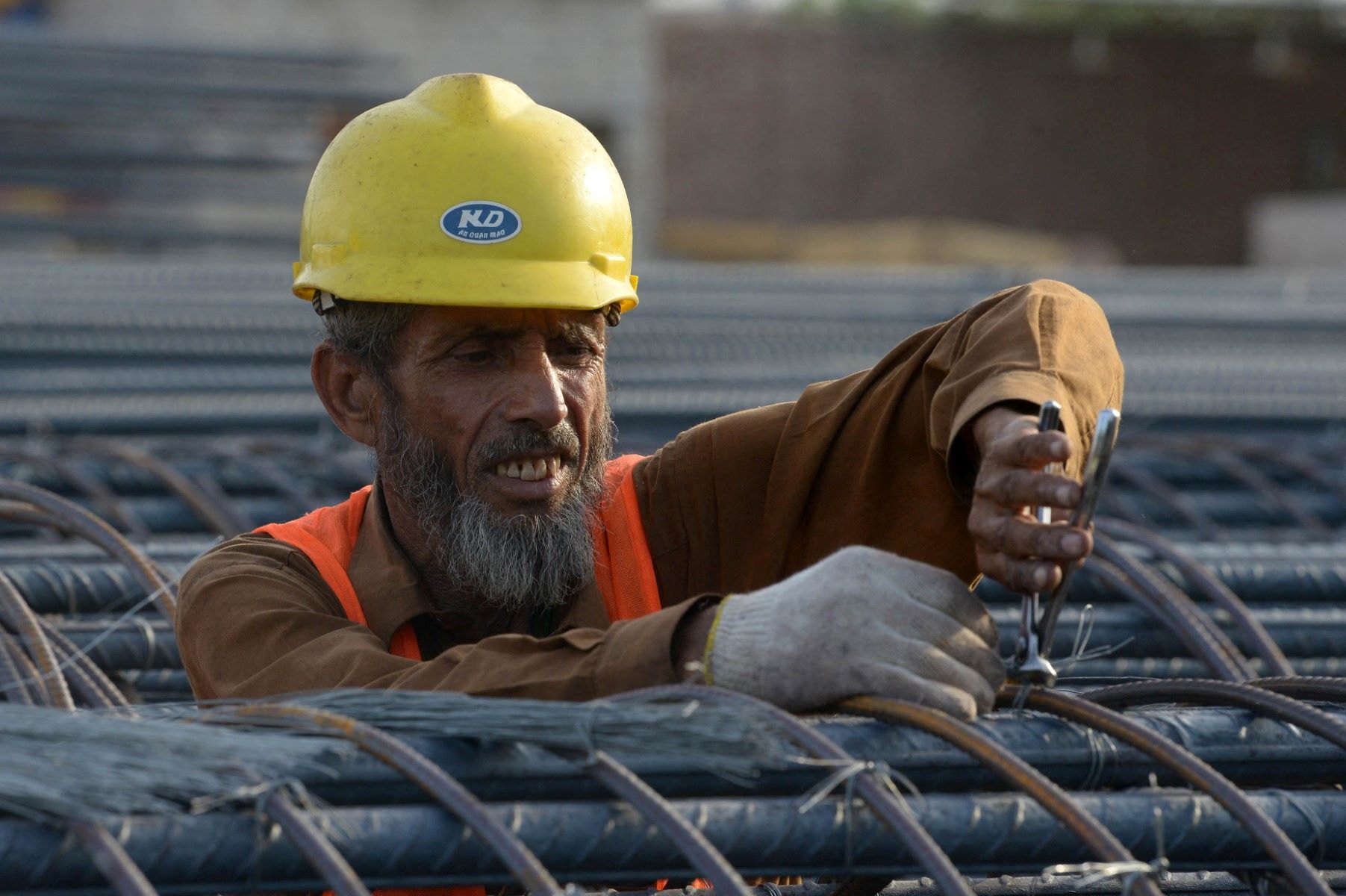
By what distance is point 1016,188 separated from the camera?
2419cm

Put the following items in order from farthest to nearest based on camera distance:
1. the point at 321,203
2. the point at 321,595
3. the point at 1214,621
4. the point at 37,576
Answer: the point at 1214,621
the point at 37,576
the point at 321,203
the point at 321,595

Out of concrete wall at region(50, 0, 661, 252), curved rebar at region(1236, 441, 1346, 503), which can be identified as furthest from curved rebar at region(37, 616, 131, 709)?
concrete wall at region(50, 0, 661, 252)

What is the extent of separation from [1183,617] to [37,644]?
178cm

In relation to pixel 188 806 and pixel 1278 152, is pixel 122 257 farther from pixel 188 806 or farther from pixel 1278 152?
pixel 1278 152

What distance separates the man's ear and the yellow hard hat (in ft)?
0.38

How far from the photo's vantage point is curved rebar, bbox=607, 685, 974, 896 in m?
1.52

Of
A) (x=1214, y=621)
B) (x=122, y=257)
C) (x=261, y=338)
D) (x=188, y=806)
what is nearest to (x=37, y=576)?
(x=188, y=806)

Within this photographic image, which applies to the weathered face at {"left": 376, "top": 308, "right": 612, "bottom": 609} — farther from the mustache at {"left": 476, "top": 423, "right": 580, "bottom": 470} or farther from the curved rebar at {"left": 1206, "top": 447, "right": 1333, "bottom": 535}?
the curved rebar at {"left": 1206, "top": 447, "right": 1333, "bottom": 535}

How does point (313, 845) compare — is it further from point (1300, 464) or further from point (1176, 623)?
point (1300, 464)

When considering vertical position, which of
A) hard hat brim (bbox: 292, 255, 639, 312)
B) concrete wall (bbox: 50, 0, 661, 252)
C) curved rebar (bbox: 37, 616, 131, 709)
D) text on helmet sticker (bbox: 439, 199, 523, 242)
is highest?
concrete wall (bbox: 50, 0, 661, 252)

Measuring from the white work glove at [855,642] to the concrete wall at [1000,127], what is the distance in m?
21.2

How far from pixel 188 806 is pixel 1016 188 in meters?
23.7

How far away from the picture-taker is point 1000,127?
23.5 m

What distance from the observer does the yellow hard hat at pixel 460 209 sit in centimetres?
240
